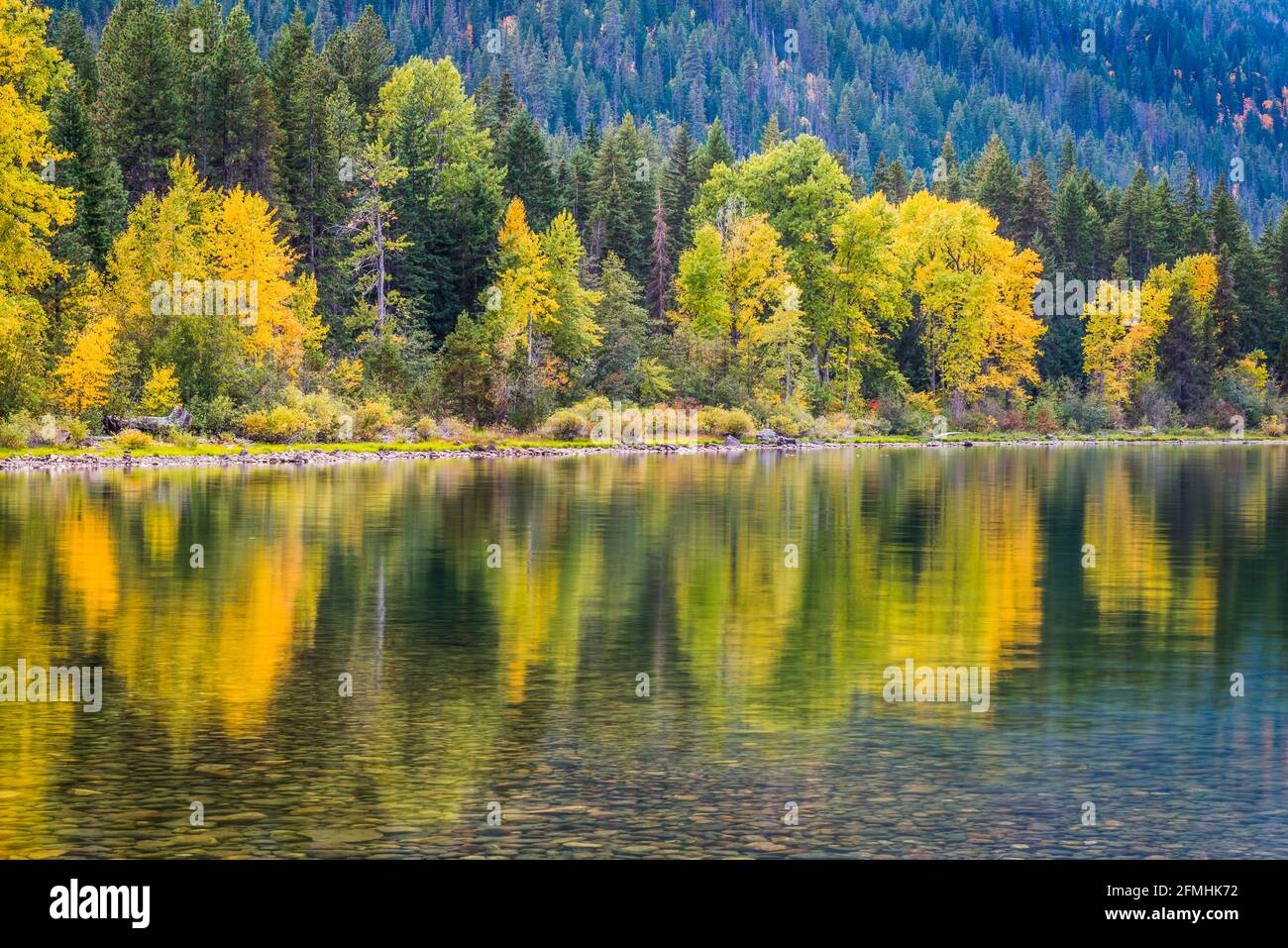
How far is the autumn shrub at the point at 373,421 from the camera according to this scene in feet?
273

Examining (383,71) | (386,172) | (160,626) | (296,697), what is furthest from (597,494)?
(383,71)

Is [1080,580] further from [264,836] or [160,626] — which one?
[264,836]

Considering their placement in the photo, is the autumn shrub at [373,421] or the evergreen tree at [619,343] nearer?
the autumn shrub at [373,421]

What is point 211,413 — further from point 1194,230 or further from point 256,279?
point 1194,230

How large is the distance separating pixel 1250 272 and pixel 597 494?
4535 inches

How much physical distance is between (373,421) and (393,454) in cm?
457

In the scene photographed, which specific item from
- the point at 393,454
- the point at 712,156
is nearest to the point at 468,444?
the point at 393,454

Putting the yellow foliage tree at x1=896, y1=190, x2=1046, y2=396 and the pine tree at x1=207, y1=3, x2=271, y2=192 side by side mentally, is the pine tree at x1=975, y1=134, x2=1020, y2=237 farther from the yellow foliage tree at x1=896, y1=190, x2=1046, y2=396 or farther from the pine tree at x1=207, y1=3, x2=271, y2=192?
the pine tree at x1=207, y1=3, x2=271, y2=192

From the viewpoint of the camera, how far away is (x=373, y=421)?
274 feet

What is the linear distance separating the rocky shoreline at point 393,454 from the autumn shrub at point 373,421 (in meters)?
3.03

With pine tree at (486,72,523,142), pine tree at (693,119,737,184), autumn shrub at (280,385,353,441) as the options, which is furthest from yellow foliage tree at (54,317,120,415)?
pine tree at (693,119,737,184)

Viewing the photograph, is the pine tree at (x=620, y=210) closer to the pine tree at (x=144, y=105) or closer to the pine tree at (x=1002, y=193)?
the pine tree at (x=144, y=105)

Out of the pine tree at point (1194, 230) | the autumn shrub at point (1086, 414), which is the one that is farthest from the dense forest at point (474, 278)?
the pine tree at point (1194, 230)

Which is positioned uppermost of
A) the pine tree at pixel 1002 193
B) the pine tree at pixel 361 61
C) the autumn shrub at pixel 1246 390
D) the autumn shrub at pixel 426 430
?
the pine tree at pixel 361 61
